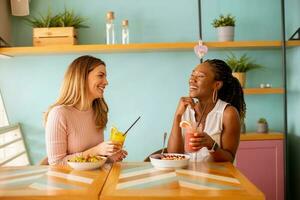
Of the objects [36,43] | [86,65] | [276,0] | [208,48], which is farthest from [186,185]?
[276,0]

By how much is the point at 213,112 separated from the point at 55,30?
1801 millimetres

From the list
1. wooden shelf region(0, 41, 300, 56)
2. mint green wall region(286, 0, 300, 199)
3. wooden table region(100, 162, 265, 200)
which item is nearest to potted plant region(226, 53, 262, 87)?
wooden shelf region(0, 41, 300, 56)

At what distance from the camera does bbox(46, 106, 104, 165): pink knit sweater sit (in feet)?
7.29

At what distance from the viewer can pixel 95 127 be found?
8.03 feet

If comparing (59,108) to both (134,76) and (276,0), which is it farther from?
(276,0)

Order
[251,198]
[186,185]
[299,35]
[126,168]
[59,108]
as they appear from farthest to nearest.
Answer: [299,35], [59,108], [126,168], [186,185], [251,198]

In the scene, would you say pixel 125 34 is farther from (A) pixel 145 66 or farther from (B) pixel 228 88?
(B) pixel 228 88

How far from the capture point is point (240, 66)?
3.67 m

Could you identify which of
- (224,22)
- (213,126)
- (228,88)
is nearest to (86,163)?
(213,126)

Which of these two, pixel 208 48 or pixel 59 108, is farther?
pixel 208 48

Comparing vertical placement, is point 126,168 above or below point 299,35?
below

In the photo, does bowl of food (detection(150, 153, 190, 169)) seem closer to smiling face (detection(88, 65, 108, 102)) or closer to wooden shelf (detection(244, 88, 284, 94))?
smiling face (detection(88, 65, 108, 102))

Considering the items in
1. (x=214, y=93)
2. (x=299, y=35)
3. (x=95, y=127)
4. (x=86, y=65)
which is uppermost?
(x=299, y=35)

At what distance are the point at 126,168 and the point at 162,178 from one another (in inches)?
12.1
